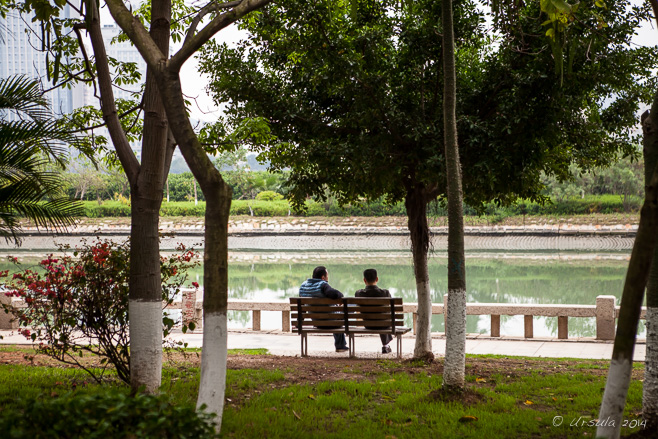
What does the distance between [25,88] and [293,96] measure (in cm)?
314

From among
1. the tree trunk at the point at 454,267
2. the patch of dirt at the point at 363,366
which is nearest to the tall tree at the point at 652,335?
the tree trunk at the point at 454,267

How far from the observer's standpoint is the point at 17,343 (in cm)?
976

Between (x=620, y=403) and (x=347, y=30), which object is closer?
(x=620, y=403)

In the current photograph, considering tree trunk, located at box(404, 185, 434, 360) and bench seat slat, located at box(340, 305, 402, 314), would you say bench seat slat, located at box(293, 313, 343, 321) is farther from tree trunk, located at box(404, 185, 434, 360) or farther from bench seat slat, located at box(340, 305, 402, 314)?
tree trunk, located at box(404, 185, 434, 360)

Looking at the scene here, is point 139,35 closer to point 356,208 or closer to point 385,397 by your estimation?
point 385,397

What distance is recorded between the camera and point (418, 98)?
7.32 meters

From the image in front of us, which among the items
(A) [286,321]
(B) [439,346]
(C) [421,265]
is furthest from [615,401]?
(A) [286,321]

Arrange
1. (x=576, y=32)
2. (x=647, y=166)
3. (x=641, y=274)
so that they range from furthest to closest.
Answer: (x=576, y=32), (x=647, y=166), (x=641, y=274)

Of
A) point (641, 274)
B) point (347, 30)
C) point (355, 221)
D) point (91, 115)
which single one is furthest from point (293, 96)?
point (355, 221)

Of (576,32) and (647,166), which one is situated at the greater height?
(576,32)

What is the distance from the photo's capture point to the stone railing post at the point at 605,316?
9.38 m

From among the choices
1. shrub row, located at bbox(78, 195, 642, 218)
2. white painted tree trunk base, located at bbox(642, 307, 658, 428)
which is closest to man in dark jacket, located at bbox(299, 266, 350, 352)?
white painted tree trunk base, located at bbox(642, 307, 658, 428)

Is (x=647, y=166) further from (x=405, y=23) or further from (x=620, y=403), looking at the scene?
(x=405, y=23)

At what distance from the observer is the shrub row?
1873 inches
